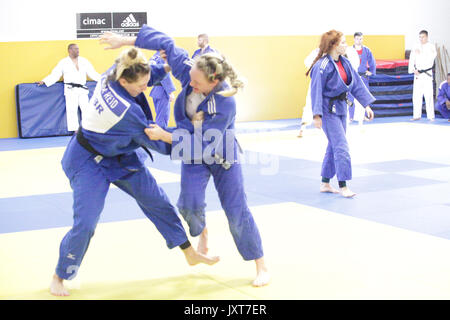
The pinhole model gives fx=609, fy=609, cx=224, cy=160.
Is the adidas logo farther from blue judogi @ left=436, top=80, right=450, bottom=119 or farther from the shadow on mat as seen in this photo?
the shadow on mat

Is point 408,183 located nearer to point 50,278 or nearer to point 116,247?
point 116,247

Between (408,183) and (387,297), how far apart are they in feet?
11.0

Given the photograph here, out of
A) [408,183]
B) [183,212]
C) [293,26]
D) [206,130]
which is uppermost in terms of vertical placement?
[293,26]

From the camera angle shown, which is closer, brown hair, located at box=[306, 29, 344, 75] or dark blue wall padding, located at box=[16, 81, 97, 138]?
brown hair, located at box=[306, 29, 344, 75]

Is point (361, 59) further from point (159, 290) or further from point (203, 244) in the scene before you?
point (159, 290)

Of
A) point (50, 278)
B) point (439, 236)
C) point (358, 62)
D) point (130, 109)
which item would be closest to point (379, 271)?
point (439, 236)

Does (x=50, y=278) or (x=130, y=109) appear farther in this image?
(x=50, y=278)

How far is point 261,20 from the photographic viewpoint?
535 inches

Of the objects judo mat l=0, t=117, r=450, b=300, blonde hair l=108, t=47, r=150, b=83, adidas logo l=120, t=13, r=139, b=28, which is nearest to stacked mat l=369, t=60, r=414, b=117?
adidas logo l=120, t=13, r=139, b=28

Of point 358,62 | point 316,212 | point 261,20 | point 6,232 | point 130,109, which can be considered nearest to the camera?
point 130,109

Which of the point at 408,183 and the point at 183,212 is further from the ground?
the point at 183,212

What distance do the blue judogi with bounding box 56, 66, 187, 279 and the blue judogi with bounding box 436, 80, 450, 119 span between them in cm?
1032

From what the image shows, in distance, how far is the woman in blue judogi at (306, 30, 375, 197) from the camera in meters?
5.62

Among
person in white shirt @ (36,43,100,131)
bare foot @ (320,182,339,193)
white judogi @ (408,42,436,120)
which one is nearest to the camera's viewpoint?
bare foot @ (320,182,339,193)
